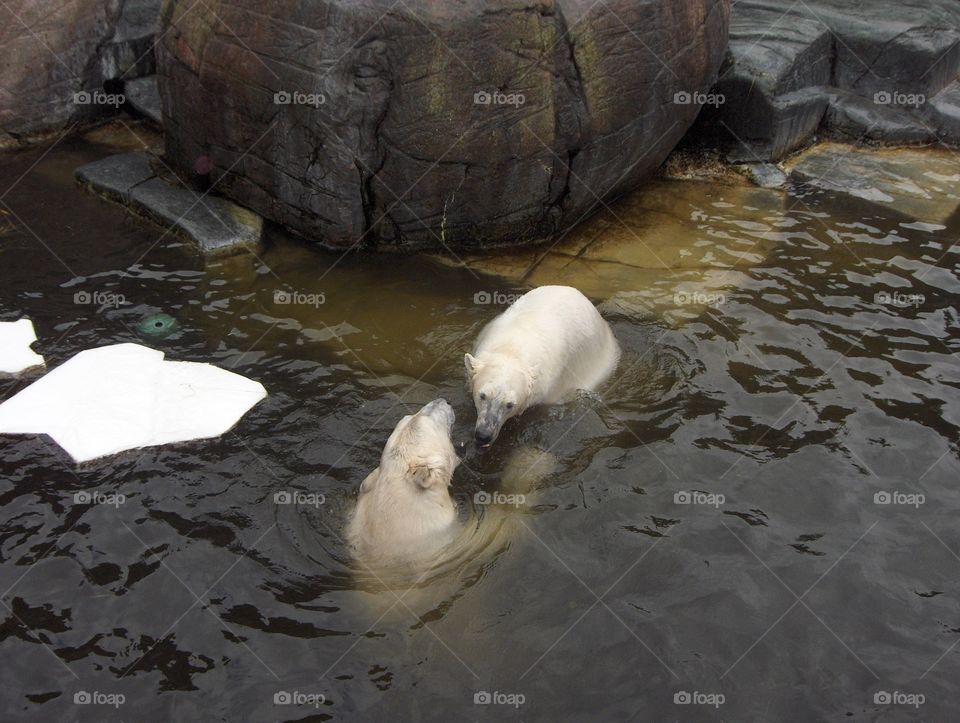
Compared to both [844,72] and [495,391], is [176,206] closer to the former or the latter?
[495,391]

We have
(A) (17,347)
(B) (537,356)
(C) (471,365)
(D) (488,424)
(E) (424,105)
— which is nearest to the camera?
(D) (488,424)

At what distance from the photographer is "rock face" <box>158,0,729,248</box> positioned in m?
7.69

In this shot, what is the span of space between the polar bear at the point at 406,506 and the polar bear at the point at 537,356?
651 millimetres

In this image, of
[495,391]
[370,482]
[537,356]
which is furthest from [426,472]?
[537,356]

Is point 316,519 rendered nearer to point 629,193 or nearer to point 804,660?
point 804,660

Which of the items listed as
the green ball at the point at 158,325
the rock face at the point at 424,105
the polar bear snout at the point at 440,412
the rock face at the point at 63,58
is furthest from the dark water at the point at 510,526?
the rock face at the point at 63,58

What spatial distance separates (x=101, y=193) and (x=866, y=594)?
26.8ft

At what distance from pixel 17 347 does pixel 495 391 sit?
12.9ft

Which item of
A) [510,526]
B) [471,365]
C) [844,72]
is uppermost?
[844,72]

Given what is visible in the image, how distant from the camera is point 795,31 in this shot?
36.4ft

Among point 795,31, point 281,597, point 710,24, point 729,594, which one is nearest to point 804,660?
point 729,594

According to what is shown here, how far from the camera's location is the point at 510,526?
18.7 ft

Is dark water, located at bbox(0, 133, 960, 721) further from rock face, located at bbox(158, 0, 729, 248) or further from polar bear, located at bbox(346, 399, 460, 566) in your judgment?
rock face, located at bbox(158, 0, 729, 248)

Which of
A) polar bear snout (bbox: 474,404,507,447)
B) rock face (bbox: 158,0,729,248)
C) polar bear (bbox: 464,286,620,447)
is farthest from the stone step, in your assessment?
polar bear snout (bbox: 474,404,507,447)
